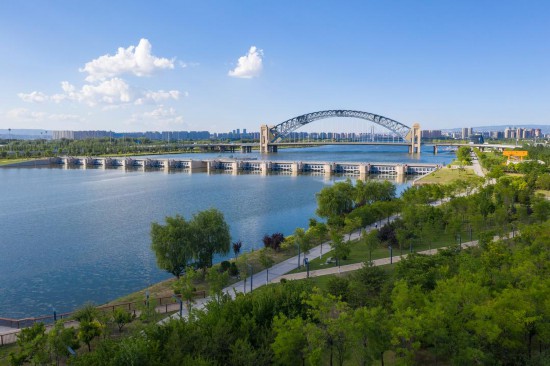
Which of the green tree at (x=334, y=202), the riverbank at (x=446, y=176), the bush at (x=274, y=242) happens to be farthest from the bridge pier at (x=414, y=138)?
the bush at (x=274, y=242)

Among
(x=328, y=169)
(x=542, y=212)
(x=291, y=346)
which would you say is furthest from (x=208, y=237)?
(x=328, y=169)

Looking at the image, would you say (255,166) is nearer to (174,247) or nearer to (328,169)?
(328,169)

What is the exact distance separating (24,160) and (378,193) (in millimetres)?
78351

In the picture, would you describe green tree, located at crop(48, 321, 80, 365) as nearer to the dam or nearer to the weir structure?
the weir structure

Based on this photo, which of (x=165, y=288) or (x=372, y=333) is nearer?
(x=372, y=333)

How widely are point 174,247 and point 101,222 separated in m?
17.0

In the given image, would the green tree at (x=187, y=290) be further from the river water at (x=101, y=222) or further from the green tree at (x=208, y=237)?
the river water at (x=101, y=222)

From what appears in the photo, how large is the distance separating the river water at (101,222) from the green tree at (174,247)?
1.91m

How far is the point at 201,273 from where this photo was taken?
63.8 ft

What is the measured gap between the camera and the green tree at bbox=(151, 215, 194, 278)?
18750mm

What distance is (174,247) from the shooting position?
739 inches

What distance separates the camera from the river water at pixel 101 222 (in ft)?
64.7

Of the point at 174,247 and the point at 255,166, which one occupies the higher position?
the point at 255,166

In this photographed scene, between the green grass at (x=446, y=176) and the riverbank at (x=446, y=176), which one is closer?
the riverbank at (x=446, y=176)
